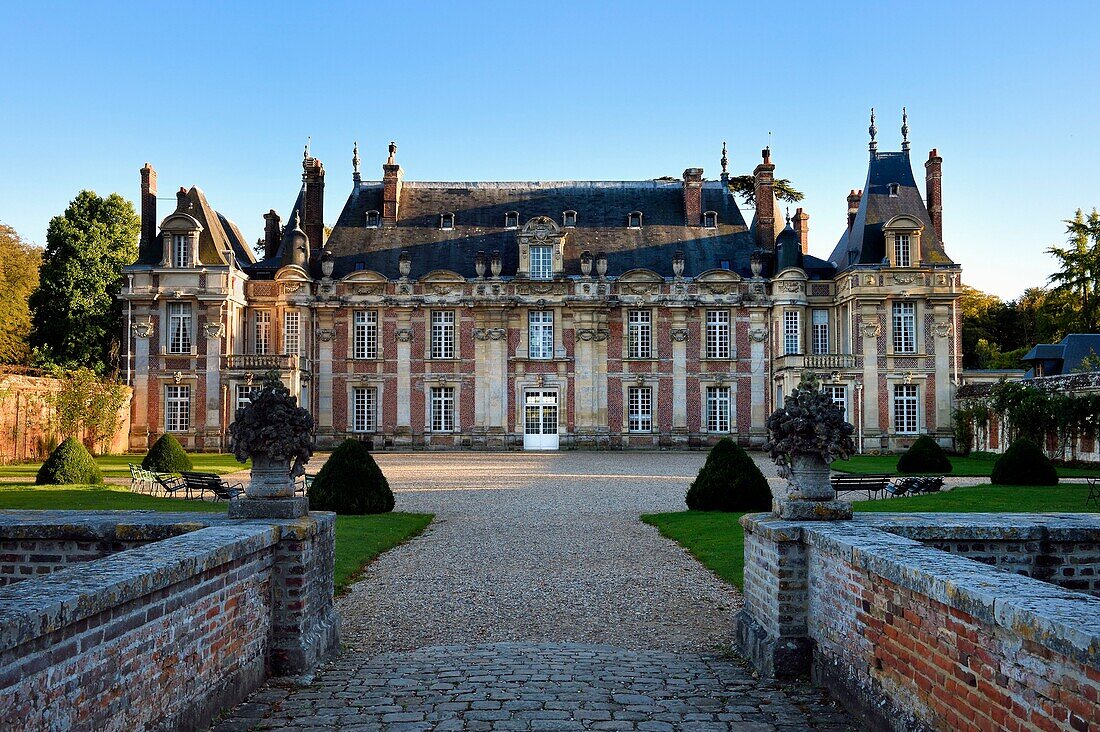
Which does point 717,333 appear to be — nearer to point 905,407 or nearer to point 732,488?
point 905,407

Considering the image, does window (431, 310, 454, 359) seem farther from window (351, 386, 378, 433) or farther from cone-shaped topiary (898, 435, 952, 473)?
cone-shaped topiary (898, 435, 952, 473)

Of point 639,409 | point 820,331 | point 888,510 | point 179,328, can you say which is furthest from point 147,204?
point 888,510

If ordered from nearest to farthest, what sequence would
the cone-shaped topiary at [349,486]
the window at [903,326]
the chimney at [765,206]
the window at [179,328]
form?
the cone-shaped topiary at [349,486], the window at [903,326], the window at [179,328], the chimney at [765,206]

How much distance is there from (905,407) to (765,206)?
842cm

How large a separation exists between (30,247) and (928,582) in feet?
145

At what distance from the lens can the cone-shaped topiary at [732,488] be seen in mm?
13008

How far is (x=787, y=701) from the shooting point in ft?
16.0

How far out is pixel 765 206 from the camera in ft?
106

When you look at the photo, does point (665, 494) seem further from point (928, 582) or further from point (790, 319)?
point (790, 319)

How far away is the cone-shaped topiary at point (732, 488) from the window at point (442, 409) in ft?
61.5

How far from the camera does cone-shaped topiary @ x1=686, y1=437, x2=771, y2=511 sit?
13.0 m

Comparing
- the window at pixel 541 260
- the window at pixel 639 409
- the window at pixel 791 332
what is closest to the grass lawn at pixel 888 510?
the window at pixel 791 332

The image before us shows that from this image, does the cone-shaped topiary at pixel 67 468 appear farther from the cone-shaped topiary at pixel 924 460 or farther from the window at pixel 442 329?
the cone-shaped topiary at pixel 924 460

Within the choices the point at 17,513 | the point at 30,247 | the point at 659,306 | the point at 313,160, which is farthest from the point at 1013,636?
the point at 30,247
